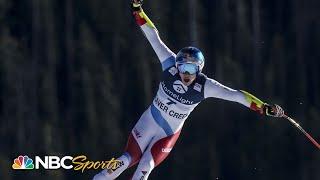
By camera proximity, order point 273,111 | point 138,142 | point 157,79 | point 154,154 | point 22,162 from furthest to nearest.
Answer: point 157,79
point 22,162
point 138,142
point 154,154
point 273,111

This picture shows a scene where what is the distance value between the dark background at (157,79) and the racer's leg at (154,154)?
26.0 ft

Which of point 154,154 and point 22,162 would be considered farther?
point 22,162

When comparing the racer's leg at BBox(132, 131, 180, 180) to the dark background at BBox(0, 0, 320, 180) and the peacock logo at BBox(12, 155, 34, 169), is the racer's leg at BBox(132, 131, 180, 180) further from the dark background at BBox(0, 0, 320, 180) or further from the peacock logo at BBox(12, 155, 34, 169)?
the dark background at BBox(0, 0, 320, 180)

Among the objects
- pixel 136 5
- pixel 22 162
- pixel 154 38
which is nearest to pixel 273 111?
pixel 154 38

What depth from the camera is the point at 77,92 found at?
58.4 ft

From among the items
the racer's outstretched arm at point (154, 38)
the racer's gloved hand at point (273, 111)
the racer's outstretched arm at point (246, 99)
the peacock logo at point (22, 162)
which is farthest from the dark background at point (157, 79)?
the racer's gloved hand at point (273, 111)

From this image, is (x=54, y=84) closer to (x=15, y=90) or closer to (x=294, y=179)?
(x=15, y=90)

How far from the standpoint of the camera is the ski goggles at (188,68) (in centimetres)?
743

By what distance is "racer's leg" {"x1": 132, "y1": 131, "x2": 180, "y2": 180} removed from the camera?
24.5 feet

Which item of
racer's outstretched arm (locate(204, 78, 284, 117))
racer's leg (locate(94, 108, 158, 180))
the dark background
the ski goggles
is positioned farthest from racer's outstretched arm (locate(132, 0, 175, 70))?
the dark background

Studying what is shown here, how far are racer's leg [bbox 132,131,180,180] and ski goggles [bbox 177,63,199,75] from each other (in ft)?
2.11

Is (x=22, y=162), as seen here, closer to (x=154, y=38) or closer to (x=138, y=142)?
(x=138, y=142)

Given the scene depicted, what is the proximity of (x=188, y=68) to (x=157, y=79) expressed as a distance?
9.39m

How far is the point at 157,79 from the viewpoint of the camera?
16828 millimetres
